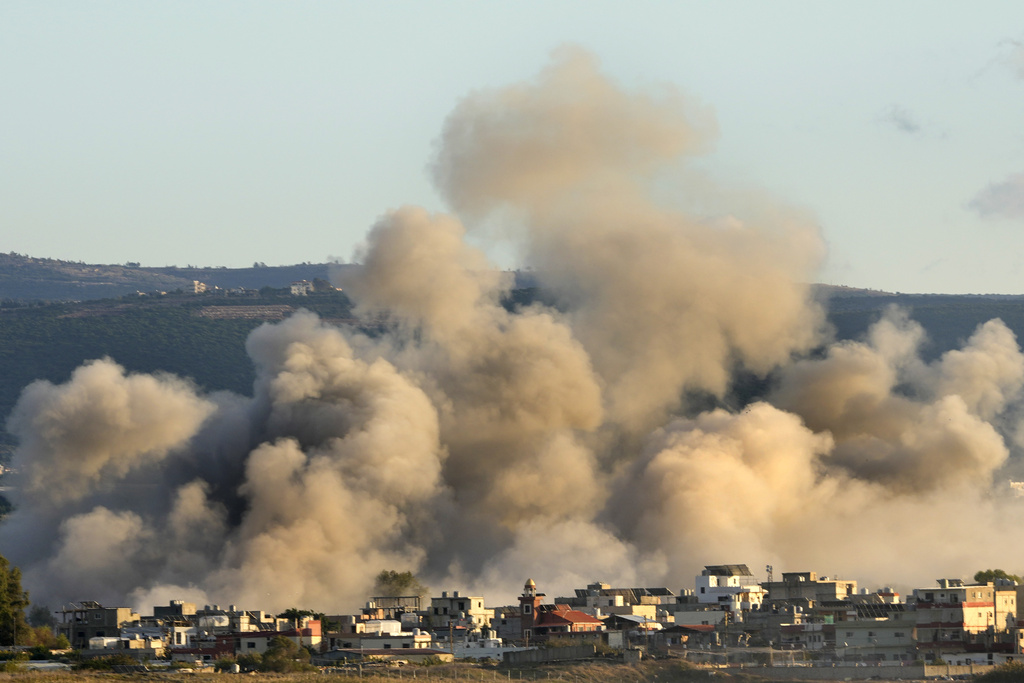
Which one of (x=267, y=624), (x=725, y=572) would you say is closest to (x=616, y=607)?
(x=725, y=572)

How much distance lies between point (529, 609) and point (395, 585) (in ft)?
47.4

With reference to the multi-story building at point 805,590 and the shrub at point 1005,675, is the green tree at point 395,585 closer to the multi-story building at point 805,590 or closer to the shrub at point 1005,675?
the multi-story building at point 805,590

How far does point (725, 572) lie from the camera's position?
339ft

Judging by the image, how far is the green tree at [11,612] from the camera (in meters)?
83.1

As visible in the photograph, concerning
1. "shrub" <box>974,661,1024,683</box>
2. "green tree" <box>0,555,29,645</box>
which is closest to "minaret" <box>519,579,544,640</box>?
"green tree" <box>0,555,29,645</box>

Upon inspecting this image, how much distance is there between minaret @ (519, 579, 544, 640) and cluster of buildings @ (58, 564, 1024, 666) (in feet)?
0.23

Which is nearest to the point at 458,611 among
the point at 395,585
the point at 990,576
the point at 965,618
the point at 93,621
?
the point at 395,585

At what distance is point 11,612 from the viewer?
83625 millimetres

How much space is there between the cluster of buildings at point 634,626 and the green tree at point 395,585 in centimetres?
208

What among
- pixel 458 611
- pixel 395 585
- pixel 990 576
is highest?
pixel 990 576

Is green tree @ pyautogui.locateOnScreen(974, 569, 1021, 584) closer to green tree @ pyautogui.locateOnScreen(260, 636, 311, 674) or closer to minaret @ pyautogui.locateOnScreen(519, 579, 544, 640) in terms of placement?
minaret @ pyautogui.locateOnScreen(519, 579, 544, 640)

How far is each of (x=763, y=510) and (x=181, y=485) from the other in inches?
1286

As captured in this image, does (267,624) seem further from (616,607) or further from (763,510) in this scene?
(763,510)

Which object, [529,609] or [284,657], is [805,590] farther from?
[284,657]
